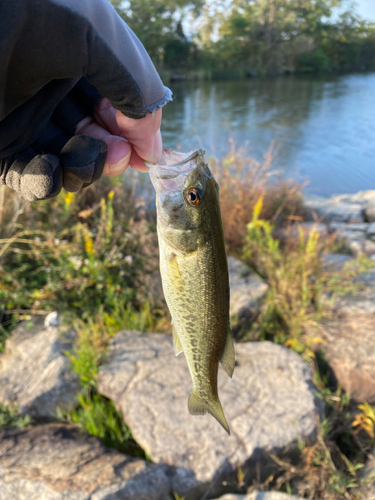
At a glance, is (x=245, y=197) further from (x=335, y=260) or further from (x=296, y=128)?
(x=296, y=128)

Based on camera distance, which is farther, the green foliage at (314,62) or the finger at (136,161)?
the green foliage at (314,62)

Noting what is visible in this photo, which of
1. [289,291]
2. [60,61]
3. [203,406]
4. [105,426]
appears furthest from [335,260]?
[60,61]

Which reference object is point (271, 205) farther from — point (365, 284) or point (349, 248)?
point (365, 284)

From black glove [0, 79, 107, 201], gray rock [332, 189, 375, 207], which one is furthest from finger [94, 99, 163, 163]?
gray rock [332, 189, 375, 207]

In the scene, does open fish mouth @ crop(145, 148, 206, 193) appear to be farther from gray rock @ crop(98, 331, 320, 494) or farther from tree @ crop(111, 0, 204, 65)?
tree @ crop(111, 0, 204, 65)

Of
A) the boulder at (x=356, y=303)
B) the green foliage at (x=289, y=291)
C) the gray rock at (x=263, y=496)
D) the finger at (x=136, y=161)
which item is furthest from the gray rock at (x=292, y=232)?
the finger at (x=136, y=161)

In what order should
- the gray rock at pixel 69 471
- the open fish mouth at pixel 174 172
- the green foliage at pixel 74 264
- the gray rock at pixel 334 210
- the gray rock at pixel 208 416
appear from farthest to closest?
1. the gray rock at pixel 334 210
2. the green foliage at pixel 74 264
3. the gray rock at pixel 208 416
4. the gray rock at pixel 69 471
5. the open fish mouth at pixel 174 172

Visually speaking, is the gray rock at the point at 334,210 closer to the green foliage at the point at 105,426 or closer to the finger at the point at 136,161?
the green foliage at the point at 105,426
